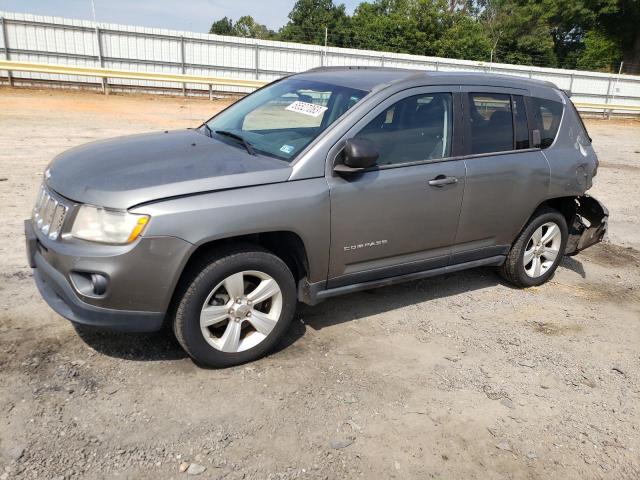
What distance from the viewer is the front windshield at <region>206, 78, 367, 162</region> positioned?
374cm

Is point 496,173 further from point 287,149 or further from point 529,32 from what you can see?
point 529,32

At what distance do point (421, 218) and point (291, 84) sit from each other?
61.9 inches

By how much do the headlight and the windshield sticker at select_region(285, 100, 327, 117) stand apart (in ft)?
5.32

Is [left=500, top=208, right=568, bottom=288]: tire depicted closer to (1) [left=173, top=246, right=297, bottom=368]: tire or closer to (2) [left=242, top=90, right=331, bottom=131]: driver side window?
(2) [left=242, top=90, right=331, bottom=131]: driver side window

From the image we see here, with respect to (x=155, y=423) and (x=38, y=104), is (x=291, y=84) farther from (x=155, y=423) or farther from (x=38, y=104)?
(x=38, y=104)

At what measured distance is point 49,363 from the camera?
333cm

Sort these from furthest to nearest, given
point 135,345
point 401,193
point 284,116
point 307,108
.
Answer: point 284,116 < point 307,108 < point 401,193 < point 135,345

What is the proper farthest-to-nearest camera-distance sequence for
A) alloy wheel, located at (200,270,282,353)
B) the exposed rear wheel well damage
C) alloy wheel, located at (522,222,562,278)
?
the exposed rear wheel well damage → alloy wheel, located at (522,222,562,278) → alloy wheel, located at (200,270,282,353)

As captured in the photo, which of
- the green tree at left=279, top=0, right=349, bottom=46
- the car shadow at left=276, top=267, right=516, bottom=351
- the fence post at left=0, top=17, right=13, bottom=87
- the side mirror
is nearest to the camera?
the side mirror

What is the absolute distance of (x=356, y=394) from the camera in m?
3.29

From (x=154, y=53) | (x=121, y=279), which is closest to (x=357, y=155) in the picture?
(x=121, y=279)

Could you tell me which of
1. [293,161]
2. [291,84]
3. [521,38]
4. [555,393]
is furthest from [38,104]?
[521,38]

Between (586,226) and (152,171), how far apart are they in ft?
14.1

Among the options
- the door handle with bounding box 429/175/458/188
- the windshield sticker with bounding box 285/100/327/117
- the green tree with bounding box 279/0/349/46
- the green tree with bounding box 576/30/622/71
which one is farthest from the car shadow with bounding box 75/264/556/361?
the green tree with bounding box 279/0/349/46
